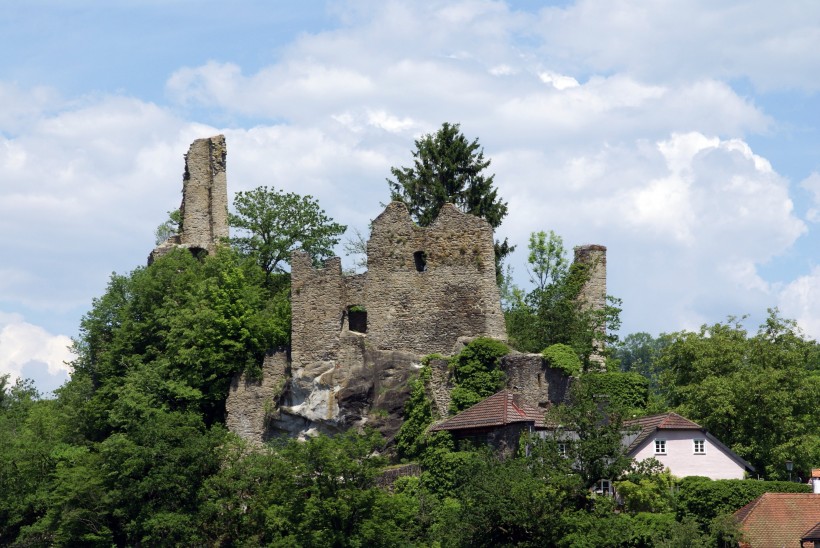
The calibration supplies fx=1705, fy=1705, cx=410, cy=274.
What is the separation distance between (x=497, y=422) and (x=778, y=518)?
408 inches

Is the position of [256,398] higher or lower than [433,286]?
lower

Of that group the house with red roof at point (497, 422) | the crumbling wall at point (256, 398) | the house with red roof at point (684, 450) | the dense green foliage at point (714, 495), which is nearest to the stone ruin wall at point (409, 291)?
the crumbling wall at point (256, 398)

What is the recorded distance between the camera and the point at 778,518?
55500 mm

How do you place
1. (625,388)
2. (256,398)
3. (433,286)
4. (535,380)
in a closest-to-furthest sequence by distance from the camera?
(535,380) → (625,388) → (433,286) → (256,398)

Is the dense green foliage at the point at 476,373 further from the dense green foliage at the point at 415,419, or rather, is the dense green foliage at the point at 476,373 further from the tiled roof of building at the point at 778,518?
the tiled roof of building at the point at 778,518

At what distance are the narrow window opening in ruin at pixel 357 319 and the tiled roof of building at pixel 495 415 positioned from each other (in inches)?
296

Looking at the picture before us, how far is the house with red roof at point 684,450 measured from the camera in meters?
59.4

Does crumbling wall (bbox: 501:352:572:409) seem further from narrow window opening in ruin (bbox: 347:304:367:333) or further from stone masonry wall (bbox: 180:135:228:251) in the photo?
stone masonry wall (bbox: 180:135:228:251)

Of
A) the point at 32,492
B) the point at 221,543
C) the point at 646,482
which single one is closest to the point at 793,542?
the point at 646,482

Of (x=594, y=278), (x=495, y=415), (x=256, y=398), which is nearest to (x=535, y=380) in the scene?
(x=495, y=415)

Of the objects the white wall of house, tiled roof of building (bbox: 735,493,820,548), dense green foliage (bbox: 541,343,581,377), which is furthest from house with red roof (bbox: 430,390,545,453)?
tiled roof of building (bbox: 735,493,820,548)

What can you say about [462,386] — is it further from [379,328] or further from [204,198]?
[204,198]

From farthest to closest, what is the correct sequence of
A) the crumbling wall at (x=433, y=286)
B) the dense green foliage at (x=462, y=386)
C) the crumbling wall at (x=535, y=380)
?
1. the crumbling wall at (x=433, y=286)
2. the dense green foliage at (x=462, y=386)
3. the crumbling wall at (x=535, y=380)

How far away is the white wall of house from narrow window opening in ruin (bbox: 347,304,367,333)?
1394 centimetres
